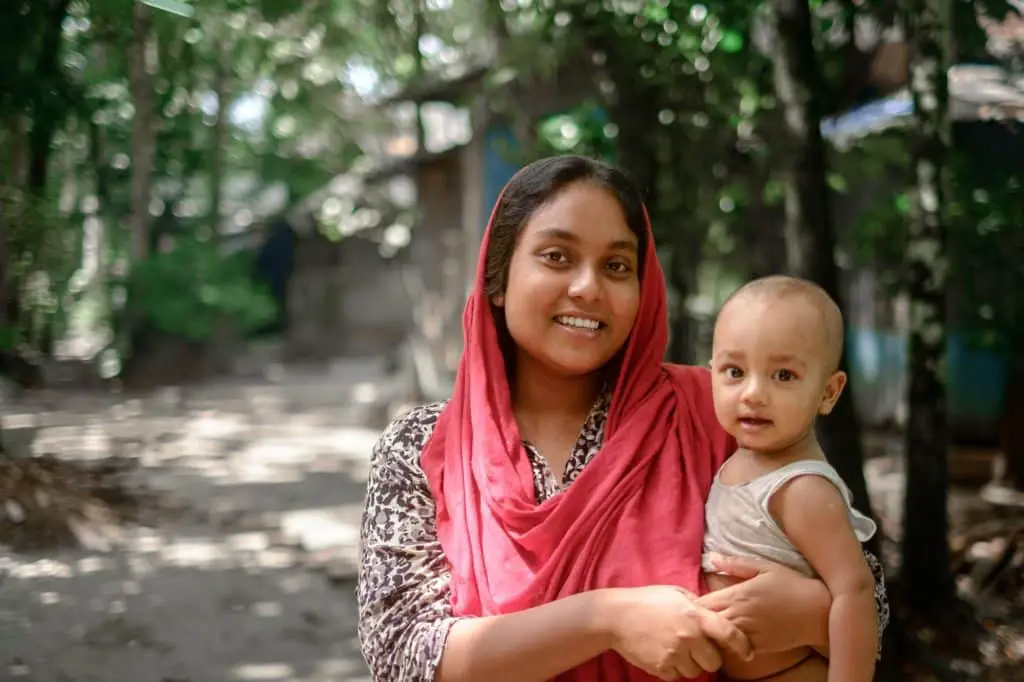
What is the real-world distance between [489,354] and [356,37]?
3.67 metres

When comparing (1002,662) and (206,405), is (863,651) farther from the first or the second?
(206,405)

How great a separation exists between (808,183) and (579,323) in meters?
2.63

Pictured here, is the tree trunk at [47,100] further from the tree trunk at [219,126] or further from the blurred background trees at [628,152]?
the tree trunk at [219,126]

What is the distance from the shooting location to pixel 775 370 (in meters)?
1.58

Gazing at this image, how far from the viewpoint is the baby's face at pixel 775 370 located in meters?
1.56

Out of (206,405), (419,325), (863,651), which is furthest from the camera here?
(419,325)

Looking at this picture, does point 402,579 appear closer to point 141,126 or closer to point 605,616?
point 605,616

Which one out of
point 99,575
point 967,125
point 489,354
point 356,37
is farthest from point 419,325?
point 489,354

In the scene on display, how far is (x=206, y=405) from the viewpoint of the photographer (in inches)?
192

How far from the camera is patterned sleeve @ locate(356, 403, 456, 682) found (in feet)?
5.08

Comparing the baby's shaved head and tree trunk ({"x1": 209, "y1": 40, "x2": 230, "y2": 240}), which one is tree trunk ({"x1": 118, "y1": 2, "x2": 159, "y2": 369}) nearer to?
tree trunk ({"x1": 209, "y1": 40, "x2": 230, "y2": 240})

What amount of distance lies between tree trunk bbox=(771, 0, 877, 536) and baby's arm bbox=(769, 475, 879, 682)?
8.13ft

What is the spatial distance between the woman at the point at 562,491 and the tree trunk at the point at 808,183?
232 centimetres

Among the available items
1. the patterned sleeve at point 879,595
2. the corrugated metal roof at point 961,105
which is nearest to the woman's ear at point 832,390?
the patterned sleeve at point 879,595
